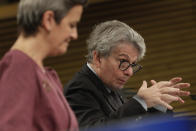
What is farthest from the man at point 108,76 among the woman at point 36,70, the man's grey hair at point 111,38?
the woman at point 36,70

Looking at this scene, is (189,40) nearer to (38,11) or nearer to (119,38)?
(119,38)

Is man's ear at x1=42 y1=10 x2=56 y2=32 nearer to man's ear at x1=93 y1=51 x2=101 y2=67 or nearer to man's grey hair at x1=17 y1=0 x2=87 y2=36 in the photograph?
man's grey hair at x1=17 y1=0 x2=87 y2=36

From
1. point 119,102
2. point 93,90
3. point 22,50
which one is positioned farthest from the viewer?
point 119,102

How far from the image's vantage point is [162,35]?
7691 millimetres

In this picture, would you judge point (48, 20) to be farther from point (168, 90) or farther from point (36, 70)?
point (168, 90)

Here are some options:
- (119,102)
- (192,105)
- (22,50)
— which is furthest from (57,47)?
(192,105)

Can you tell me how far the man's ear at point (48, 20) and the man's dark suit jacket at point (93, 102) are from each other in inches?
42.2

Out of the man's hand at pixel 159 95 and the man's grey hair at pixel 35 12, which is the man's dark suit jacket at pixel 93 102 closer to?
the man's hand at pixel 159 95

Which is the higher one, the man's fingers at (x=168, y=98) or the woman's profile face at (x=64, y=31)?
the woman's profile face at (x=64, y=31)

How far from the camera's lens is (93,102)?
297cm

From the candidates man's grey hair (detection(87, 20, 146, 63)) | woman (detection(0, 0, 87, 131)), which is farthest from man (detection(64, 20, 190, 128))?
woman (detection(0, 0, 87, 131))

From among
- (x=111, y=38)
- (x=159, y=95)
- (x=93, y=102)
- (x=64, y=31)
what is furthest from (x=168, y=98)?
(x=64, y=31)

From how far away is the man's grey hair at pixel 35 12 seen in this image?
176 cm

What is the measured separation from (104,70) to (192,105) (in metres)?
4.35
